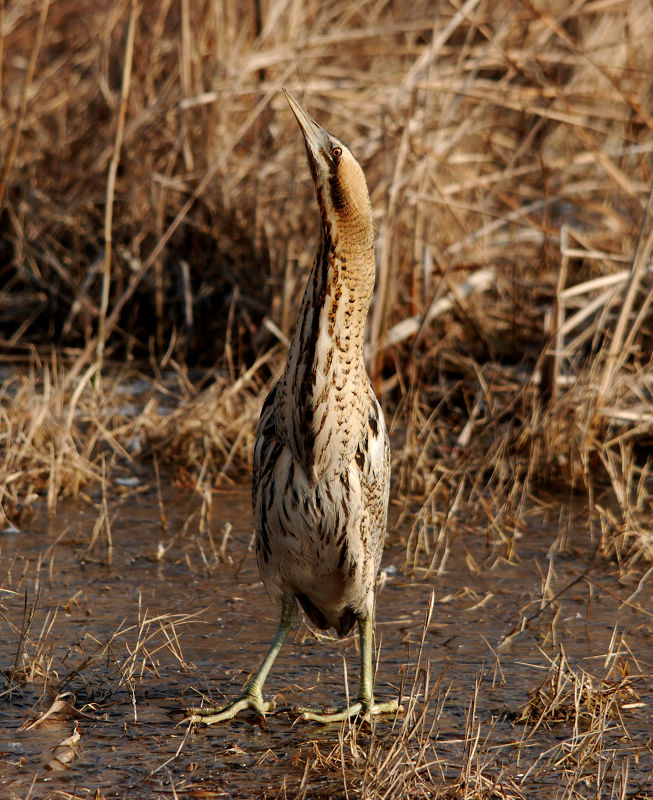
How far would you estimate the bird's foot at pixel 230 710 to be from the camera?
3125mm

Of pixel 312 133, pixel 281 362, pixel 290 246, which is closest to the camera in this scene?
pixel 312 133

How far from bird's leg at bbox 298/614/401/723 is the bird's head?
3.45 feet

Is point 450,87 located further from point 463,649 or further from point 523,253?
point 463,649

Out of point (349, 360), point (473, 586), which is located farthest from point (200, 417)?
point (349, 360)

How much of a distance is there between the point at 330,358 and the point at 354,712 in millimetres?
882

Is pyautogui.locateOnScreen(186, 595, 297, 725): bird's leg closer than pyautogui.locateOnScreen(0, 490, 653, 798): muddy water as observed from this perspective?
No

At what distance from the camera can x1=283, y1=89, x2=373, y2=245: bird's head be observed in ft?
9.57

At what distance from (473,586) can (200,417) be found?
1.59 m

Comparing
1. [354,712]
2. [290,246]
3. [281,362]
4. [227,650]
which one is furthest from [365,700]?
[290,246]

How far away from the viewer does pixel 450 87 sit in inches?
229

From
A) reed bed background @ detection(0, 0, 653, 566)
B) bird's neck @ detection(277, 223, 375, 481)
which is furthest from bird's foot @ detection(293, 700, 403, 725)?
reed bed background @ detection(0, 0, 653, 566)

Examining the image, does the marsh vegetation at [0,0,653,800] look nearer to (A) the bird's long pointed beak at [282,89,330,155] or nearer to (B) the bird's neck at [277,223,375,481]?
(B) the bird's neck at [277,223,375,481]

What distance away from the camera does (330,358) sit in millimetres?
3016

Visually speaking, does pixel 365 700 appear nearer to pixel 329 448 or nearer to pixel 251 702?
pixel 251 702
